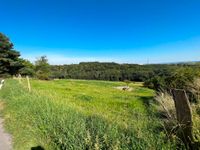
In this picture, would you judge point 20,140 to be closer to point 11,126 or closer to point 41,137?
point 41,137

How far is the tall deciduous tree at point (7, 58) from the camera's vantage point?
116ft

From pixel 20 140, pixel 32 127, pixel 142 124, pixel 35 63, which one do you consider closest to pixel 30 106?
pixel 32 127

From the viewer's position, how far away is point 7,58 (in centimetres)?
3584

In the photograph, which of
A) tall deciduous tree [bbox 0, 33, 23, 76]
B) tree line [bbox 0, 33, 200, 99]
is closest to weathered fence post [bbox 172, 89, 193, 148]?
tree line [bbox 0, 33, 200, 99]

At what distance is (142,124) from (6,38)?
39.9 metres

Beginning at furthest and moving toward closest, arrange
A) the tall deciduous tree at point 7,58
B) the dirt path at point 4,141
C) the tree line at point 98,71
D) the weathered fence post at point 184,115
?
the tall deciduous tree at point 7,58, the tree line at point 98,71, the dirt path at point 4,141, the weathered fence post at point 184,115

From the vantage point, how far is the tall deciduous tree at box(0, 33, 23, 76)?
35500 mm

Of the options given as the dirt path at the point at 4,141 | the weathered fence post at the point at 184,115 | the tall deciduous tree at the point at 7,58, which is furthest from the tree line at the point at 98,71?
the dirt path at the point at 4,141

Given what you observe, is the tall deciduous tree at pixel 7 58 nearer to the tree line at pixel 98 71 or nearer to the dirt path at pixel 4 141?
the tree line at pixel 98 71

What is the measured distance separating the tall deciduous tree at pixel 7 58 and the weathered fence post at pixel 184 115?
37.8m

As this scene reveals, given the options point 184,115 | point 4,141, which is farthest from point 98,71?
point 184,115

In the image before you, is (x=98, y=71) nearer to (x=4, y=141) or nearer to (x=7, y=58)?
(x=7, y=58)

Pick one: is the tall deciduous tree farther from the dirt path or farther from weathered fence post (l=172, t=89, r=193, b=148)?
weathered fence post (l=172, t=89, r=193, b=148)

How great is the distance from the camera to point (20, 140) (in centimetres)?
443
